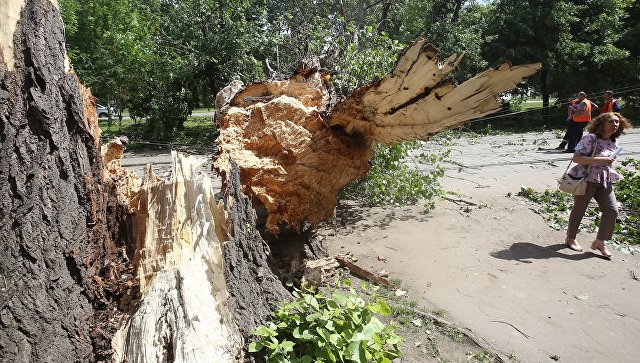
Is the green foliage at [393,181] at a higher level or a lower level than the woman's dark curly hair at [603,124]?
lower

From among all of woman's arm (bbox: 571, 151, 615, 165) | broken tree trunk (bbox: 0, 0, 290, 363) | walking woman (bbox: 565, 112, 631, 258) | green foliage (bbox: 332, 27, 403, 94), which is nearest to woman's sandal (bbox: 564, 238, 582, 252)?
walking woman (bbox: 565, 112, 631, 258)

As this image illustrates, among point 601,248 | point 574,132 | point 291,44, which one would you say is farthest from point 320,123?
point 574,132

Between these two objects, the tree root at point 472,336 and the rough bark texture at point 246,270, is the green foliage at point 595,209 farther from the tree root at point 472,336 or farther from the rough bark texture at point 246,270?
the rough bark texture at point 246,270

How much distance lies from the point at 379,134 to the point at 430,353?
64.9 inches

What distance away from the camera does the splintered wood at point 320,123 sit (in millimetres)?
2611

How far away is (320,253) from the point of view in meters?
4.22

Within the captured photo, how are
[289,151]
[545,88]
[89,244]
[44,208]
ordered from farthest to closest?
1. [545,88]
2. [289,151]
3. [89,244]
4. [44,208]

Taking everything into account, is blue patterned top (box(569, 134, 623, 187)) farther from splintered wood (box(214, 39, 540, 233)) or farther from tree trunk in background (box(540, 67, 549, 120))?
tree trunk in background (box(540, 67, 549, 120))

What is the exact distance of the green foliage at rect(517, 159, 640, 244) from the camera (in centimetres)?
504

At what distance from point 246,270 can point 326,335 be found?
0.76m

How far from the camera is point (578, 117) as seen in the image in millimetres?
9836

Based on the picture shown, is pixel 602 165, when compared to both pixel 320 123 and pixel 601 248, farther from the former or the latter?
pixel 320 123

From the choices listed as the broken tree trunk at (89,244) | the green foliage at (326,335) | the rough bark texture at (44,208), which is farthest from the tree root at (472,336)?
the rough bark texture at (44,208)

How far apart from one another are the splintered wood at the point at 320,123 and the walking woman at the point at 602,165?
2.40 m
